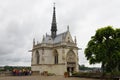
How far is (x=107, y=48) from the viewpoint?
34812 mm

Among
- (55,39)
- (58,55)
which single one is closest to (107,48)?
(58,55)

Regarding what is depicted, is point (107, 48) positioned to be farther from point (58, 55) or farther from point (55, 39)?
point (55, 39)

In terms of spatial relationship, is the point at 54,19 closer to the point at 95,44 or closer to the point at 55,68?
the point at 55,68

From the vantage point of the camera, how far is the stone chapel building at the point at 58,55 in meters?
59.5

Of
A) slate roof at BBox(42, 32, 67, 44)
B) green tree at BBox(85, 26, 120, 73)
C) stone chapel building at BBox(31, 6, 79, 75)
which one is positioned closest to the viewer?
green tree at BBox(85, 26, 120, 73)

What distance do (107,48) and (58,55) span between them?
27348 millimetres

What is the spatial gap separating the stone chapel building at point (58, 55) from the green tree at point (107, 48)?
74.6 feet

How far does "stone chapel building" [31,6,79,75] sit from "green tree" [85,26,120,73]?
22.7 meters

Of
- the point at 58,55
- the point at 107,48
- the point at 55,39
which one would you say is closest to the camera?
the point at 107,48

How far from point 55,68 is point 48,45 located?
6878 millimetres

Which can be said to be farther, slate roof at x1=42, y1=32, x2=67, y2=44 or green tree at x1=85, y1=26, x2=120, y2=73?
slate roof at x1=42, y1=32, x2=67, y2=44

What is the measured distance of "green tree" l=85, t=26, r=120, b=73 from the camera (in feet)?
114

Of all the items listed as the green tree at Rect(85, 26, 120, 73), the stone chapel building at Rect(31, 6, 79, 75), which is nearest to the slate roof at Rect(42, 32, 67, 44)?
the stone chapel building at Rect(31, 6, 79, 75)

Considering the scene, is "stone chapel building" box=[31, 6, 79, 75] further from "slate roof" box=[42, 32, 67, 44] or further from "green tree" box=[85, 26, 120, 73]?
"green tree" box=[85, 26, 120, 73]
